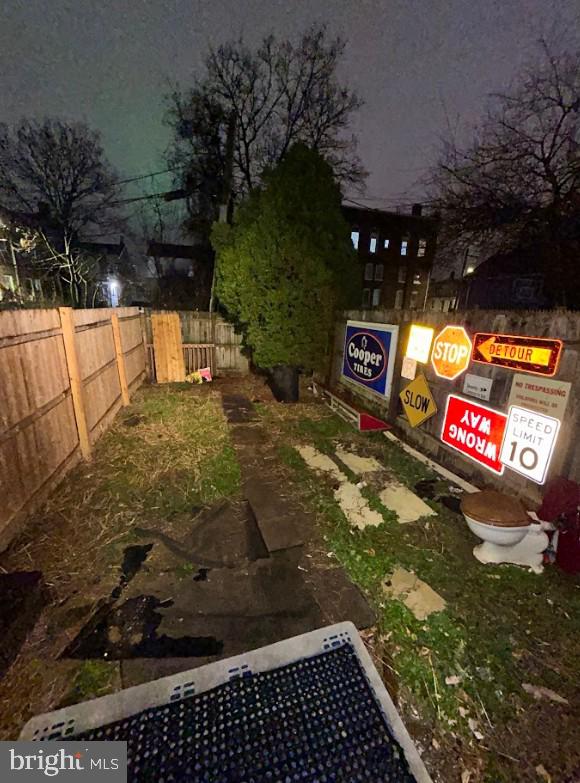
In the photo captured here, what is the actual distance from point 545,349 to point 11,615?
5228 millimetres

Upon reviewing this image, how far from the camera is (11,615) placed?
7.64ft

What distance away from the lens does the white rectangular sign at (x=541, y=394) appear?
3.14 metres

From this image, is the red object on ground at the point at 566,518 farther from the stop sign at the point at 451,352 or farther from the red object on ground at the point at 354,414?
the red object on ground at the point at 354,414

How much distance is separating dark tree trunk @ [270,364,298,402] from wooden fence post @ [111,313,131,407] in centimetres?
336

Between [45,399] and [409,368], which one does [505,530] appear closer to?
[409,368]

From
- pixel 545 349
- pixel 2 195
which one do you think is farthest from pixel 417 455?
pixel 2 195

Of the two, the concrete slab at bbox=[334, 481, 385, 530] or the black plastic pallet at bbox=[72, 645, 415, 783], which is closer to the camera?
the black plastic pallet at bbox=[72, 645, 415, 783]

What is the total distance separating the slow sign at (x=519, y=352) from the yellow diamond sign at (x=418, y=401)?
1.01 m

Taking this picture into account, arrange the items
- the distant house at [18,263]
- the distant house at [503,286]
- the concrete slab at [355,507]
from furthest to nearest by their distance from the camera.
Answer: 1. the distant house at [503,286]
2. the distant house at [18,263]
3. the concrete slab at [355,507]

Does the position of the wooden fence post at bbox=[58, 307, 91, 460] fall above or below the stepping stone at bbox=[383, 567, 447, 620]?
above

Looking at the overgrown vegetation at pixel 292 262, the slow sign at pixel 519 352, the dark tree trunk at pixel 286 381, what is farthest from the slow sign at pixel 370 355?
the slow sign at pixel 519 352

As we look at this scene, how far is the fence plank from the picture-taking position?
922 centimetres

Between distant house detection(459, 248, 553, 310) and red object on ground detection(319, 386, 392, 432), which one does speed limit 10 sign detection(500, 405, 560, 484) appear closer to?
red object on ground detection(319, 386, 392, 432)

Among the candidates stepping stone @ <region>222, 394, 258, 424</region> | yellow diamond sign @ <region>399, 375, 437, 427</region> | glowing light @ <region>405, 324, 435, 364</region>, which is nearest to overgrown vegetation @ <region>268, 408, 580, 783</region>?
yellow diamond sign @ <region>399, 375, 437, 427</region>
